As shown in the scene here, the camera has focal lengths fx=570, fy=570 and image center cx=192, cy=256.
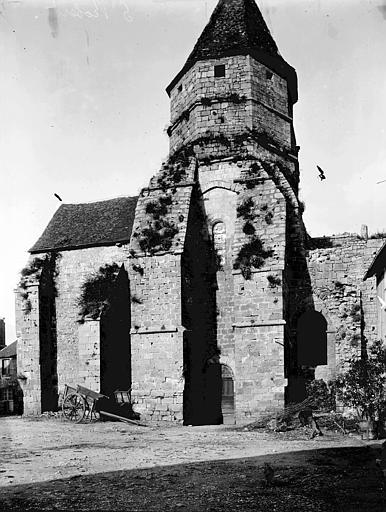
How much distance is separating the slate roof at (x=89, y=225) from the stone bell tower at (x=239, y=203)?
337 centimetres

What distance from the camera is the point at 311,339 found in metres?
22.5

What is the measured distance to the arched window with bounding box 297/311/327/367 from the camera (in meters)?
20.6

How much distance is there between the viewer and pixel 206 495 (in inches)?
348

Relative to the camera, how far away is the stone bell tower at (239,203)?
62.2 feet

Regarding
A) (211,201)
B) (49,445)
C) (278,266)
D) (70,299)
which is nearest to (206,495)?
(49,445)

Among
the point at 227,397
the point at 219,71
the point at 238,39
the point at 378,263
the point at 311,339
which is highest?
the point at 238,39

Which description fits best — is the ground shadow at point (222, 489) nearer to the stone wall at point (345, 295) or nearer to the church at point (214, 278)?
the church at point (214, 278)

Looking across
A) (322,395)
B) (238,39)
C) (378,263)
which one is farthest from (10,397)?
(238,39)

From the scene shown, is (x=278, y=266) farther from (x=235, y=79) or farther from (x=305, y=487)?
(x=305, y=487)

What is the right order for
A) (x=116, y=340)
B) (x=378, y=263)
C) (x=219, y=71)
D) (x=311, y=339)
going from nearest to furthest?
(x=378, y=263) < (x=311, y=339) < (x=219, y=71) < (x=116, y=340)

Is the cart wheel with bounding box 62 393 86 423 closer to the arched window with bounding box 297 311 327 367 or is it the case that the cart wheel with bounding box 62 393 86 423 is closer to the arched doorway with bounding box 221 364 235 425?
the arched doorway with bounding box 221 364 235 425

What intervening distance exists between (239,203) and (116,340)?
7.44 metres

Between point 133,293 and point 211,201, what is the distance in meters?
4.55

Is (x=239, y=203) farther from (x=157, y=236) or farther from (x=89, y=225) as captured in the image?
(x=89, y=225)
